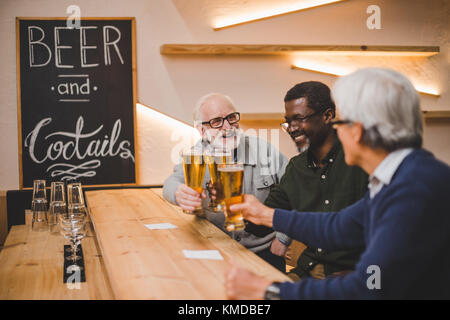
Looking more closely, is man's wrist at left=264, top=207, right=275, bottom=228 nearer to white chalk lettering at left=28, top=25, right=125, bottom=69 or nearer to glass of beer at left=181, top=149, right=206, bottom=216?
glass of beer at left=181, top=149, right=206, bottom=216

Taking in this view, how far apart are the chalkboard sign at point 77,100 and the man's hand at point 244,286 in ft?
8.78

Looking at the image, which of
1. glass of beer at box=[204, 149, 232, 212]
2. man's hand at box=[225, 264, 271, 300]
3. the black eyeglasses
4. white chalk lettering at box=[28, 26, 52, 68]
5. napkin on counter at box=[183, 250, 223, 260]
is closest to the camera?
man's hand at box=[225, 264, 271, 300]

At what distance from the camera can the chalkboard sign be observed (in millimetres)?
3348

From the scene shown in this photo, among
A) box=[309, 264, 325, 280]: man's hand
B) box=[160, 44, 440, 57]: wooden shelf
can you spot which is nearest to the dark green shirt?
box=[309, 264, 325, 280]: man's hand

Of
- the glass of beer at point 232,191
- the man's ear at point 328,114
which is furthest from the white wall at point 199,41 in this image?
the glass of beer at point 232,191

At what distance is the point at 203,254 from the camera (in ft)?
4.34

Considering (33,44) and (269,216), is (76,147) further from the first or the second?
(269,216)

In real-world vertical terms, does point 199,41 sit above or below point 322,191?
above

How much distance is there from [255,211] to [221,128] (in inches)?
30.5

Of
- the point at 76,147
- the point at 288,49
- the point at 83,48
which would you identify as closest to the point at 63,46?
the point at 83,48

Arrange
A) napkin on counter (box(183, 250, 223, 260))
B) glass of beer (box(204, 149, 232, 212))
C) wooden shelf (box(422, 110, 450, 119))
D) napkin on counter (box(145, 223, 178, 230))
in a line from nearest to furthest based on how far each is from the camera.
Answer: napkin on counter (box(183, 250, 223, 260)), glass of beer (box(204, 149, 232, 212)), napkin on counter (box(145, 223, 178, 230)), wooden shelf (box(422, 110, 450, 119))

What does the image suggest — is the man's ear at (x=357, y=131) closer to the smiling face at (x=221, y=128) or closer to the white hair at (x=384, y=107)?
the white hair at (x=384, y=107)

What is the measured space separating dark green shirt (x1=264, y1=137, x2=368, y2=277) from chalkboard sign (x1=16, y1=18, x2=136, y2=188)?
1.90 meters

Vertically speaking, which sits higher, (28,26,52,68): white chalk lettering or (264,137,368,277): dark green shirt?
(28,26,52,68): white chalk lettering
